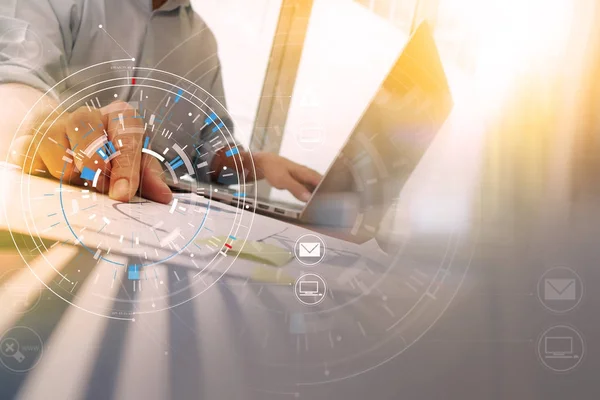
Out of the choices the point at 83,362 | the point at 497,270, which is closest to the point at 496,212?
the point at 497,270

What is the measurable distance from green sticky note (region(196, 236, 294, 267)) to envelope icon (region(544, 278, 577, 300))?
1.05ft

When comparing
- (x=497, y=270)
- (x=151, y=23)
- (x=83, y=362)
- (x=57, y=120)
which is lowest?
(x=83, y=362)

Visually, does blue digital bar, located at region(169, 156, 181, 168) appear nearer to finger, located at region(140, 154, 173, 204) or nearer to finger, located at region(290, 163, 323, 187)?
finger, located at region(140, 154, 173, 204)

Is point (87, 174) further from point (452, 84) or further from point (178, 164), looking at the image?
point (452, 84)

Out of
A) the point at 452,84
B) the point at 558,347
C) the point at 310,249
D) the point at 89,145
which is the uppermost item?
the point at 452,84

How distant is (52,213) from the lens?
66 cm

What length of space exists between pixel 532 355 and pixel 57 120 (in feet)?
2.13

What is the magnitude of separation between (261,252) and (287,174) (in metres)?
0.10

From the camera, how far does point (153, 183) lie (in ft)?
2.18

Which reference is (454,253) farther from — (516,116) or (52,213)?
(52,213)

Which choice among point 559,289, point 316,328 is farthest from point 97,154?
point 559,289

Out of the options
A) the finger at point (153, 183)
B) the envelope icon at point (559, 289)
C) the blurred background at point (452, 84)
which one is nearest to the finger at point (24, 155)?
the finger at point (153, 183)

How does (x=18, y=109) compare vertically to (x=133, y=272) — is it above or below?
above

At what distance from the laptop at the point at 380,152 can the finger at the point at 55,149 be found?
164 millimetres
